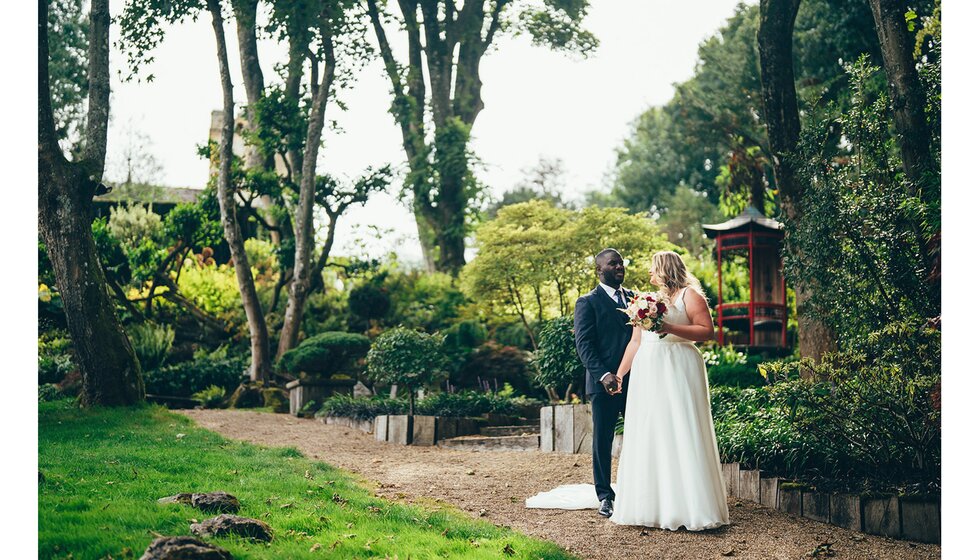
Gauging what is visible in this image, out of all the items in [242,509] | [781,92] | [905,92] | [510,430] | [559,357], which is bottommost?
[510,430]

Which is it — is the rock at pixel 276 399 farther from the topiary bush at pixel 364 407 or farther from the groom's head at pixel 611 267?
the groom's head at pixel 611 267

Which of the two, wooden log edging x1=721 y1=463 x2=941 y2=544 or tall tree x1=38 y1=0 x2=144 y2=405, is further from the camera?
tall tree x1=38 y1=0 x2=144 y2=405

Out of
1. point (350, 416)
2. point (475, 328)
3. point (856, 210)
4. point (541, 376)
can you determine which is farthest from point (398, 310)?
point (856, 210)

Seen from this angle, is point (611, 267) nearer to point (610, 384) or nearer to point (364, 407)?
point (610, 384)

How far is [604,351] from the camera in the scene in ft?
20.5

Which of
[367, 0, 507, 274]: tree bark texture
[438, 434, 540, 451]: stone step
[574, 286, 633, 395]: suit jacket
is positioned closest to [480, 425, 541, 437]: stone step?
[438, 434, 540, 451]: stone step

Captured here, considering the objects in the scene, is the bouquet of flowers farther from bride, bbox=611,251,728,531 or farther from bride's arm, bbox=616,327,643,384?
bride's arm, bbox=616,327,643,384

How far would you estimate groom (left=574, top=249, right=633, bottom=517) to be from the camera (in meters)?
5.96

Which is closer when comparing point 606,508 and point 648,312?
point 648,312

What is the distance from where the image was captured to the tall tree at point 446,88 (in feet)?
60.6

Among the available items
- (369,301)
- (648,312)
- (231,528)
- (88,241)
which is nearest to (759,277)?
(369,301)

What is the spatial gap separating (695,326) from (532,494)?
7.19 ft

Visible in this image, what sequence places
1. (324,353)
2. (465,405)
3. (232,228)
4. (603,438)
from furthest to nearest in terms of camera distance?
(232,228), (324,353), (465,405), (603,438)

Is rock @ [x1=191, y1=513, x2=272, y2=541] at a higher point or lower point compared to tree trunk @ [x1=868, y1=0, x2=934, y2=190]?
lower
